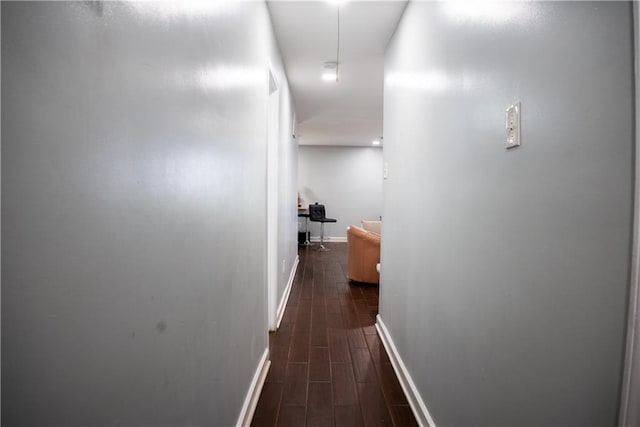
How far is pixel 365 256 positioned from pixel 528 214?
3.71 m

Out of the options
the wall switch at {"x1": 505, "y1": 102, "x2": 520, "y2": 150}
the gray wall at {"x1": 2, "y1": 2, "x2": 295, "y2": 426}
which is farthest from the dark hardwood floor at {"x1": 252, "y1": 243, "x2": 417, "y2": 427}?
the wall switch at {"x1": 505, "y1": 102, "x2": 520, "y2": 150}

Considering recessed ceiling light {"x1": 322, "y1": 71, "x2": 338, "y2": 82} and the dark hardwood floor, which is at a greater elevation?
recessed ceiling light {"x1": 322, "y1": 71, "x2": 338, "y2": 82}

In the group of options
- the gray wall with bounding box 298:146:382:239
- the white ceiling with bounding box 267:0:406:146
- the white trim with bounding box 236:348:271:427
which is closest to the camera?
the white trim with bounding box 236:348:271:427

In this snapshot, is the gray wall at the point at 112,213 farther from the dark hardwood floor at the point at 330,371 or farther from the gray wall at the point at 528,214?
the gray wall at the point at 528,214

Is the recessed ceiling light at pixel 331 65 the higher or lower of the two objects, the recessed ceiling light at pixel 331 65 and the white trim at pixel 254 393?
the higher

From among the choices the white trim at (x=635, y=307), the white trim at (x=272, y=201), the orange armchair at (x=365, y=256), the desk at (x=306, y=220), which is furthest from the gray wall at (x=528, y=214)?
the desk at (x=306, y=220)

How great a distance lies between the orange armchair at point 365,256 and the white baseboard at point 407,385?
66.6 inches

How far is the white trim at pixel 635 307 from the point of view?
1.95ft

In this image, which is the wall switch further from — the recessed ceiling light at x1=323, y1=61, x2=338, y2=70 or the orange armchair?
the orange armchair

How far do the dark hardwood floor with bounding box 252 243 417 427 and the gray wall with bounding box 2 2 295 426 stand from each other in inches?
31.4

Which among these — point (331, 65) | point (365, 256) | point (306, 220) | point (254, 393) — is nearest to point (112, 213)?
point (254, 393)

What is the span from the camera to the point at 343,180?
355 inches

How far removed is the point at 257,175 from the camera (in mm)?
2047

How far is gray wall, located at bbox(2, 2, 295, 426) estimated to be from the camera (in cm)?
44
